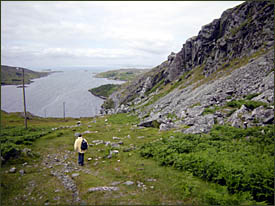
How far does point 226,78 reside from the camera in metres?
42.2

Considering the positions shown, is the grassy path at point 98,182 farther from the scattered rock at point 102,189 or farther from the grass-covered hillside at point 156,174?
the scattered rock at point 102,189

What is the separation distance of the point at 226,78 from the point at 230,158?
114ft

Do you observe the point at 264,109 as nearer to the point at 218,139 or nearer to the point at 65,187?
the point at 218,139

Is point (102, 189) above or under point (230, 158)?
under

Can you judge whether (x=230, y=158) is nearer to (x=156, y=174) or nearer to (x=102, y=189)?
(x=156, y=174)

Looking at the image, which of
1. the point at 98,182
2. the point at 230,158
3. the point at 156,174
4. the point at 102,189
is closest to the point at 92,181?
the point at 98,182

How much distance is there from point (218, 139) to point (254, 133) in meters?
3.07

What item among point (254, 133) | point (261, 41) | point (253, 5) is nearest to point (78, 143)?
point (254, 133)

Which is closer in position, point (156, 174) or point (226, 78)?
point (156, 174)

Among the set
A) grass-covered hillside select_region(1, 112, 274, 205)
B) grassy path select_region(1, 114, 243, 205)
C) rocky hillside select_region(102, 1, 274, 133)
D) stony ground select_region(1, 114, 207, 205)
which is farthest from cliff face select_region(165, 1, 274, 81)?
stony ground select_region(1, 114, 207, 205)

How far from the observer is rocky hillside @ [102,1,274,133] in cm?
2194

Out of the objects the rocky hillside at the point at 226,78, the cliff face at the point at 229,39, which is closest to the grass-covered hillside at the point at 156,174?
the rocky hillside at the point at 226,78

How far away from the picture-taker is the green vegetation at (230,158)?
9.16 meters

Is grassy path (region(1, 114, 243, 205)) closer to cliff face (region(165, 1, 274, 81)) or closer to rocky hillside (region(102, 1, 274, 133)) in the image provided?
rocky hillside (region(102, 1, 274, 133))
